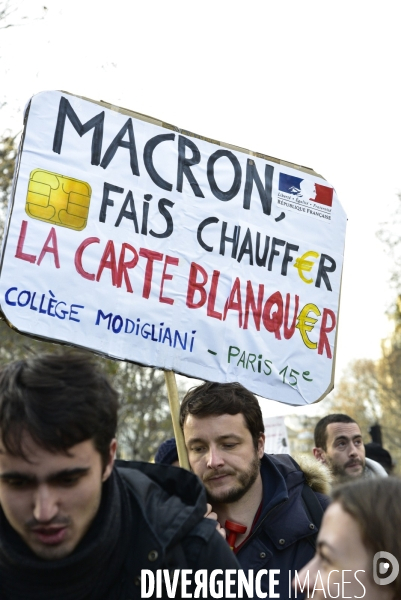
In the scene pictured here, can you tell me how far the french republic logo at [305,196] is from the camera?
4648mm

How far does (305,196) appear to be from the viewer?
15.4 ft

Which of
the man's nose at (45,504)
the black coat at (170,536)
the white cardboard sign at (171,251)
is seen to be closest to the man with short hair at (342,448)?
the white cardboard sign at (171,251)

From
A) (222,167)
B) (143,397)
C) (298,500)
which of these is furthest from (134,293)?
(143,397)

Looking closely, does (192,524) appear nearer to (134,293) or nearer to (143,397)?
(134,293)

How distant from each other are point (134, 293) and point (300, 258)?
38.8 inches

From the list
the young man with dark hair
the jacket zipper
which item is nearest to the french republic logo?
the young man with dark hair

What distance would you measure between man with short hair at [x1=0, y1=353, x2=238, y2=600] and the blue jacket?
102 centimetres

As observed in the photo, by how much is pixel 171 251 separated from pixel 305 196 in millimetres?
886

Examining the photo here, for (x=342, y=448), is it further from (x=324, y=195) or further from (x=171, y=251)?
(x=171, y=251)

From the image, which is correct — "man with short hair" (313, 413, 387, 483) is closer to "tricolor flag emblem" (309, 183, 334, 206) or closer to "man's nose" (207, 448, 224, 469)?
"tricolor flag emblem" (309, 183, 334, 206)

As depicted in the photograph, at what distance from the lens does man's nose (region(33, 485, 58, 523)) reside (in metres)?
2.52

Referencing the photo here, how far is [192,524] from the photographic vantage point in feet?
8.93

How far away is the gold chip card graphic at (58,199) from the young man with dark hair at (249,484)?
0.95 metres

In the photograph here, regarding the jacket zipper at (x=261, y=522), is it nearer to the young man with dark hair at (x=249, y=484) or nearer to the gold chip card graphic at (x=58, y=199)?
the young man with dark hair at (x=249, y=484)
